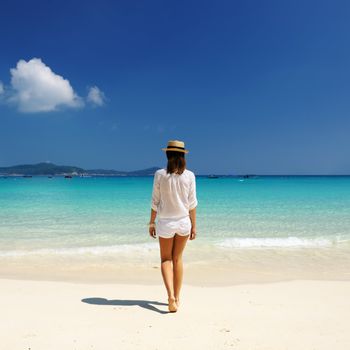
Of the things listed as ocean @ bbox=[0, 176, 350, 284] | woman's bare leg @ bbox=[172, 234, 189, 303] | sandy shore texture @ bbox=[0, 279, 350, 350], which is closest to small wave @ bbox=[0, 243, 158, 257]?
ocean @ bbox=[0, 176, 350, 284]

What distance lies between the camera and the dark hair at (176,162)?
421 cm

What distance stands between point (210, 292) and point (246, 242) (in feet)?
18.0

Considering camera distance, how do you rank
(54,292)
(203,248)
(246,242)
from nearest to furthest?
(54,292) → (203,248) → (246,242)

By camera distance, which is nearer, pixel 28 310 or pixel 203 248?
pixel 28 310

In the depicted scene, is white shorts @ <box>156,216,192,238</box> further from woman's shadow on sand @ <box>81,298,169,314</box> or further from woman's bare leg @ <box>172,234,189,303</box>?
woman's shadow on sand @ <box>81,298,169,314</box>

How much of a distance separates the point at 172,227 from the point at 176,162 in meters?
0.81

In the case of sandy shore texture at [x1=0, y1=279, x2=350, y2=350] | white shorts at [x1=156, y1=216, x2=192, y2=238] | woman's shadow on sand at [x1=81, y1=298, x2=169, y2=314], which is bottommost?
woman's shadow on sand at [x1=81, y1=298, x2=169, y2=314]

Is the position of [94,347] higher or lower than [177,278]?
lower

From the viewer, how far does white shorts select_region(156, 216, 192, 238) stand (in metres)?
4.26

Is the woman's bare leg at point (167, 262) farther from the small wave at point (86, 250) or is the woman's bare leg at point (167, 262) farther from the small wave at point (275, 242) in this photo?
the small wave at point (275, 242)

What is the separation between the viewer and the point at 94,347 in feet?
11.2

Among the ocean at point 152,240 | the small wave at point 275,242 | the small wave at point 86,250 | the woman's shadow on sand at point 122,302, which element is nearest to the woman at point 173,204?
the woman's shadow on sand at point 122,302

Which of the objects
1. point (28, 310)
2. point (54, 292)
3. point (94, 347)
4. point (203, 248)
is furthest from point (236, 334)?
point (203, 248)

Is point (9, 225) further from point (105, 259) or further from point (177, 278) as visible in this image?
point (177, 278)
